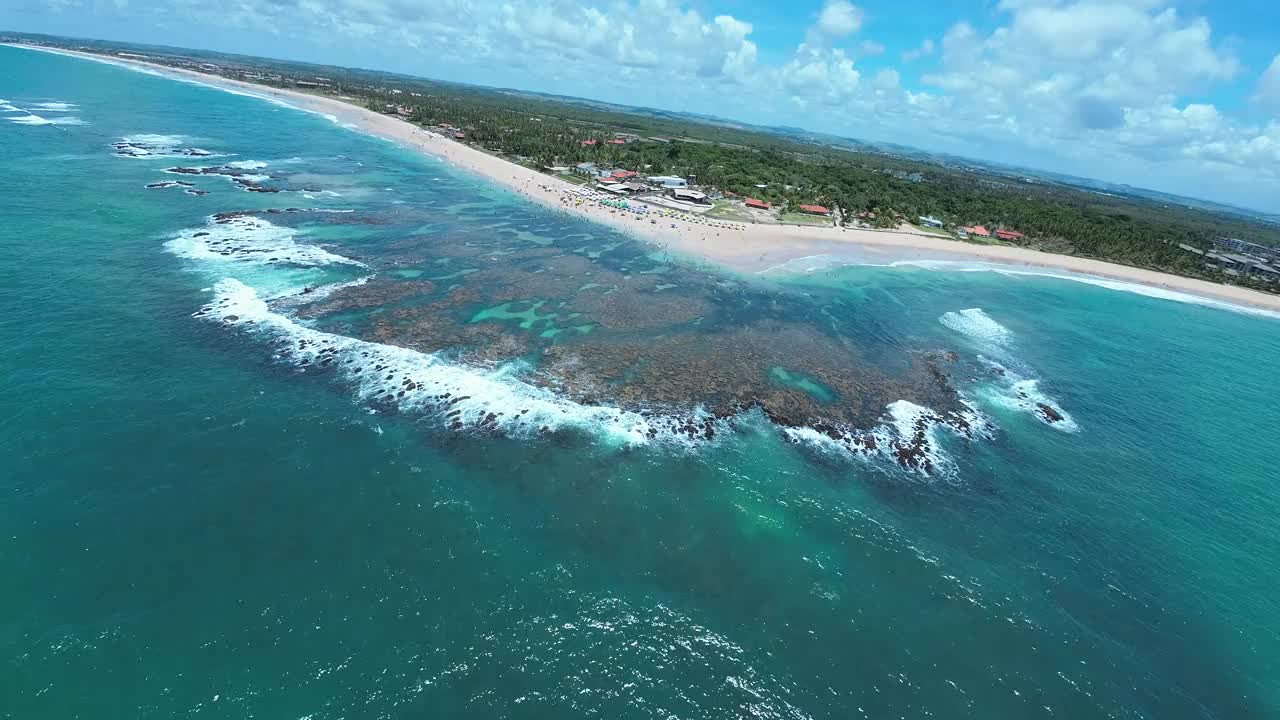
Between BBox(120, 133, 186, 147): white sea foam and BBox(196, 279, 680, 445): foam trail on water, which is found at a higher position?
BBox(120, 133, 186, 147): white sea foam

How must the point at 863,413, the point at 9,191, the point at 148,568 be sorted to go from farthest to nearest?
the point at 9,191, the point at 863,413, the point at 148,568

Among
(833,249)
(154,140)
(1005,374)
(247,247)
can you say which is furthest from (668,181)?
(154,140)

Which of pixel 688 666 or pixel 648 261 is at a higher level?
pixel 648 261

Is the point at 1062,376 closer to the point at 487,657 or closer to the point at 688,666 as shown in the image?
the point at 688,666

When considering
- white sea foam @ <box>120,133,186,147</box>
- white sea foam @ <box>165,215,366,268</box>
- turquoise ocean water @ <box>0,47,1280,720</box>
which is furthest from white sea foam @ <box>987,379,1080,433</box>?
white sea foam @ <box>120,133,186,147</box>

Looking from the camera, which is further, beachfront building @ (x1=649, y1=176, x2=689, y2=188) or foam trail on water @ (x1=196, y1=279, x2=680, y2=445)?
beachfront building @ (x1=649, y1=176, x2=689, y2=188)

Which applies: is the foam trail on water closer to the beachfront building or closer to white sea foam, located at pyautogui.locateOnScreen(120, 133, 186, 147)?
the beachfront building

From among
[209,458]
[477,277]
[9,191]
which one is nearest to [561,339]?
[477,277]
